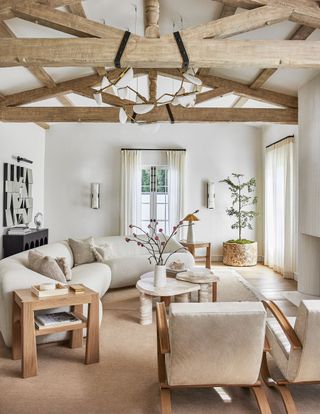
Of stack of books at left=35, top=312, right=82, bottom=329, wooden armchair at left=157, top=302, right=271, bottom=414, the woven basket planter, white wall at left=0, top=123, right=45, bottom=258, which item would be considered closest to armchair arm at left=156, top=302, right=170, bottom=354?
wooden armchair at left=157, top=302, right=271, bottom=414

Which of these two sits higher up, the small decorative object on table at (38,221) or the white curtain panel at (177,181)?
the white curtain panel at (177,181)

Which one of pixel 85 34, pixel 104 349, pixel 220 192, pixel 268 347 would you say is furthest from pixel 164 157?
pixel 268 347

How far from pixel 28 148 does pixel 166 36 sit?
4710 mm

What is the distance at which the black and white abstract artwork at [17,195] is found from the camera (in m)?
6.02

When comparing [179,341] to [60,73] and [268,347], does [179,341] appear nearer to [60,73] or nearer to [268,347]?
[268,347]

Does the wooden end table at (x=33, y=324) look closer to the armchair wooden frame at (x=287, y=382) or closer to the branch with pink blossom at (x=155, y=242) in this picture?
the branch with pink blossom at (x=155, y=242)

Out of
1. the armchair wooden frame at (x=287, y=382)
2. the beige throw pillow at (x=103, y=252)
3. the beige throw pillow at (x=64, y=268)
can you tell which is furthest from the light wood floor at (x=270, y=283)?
the beige throw pillow at (x=64, y=268)

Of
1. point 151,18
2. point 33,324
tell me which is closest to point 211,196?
point 151,18

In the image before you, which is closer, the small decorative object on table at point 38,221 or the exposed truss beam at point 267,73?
the exposed truss beam at point 267,73

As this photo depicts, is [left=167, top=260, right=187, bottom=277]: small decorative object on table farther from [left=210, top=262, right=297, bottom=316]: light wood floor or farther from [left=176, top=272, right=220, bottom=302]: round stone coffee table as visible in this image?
[left=210, top=262, right=297, bottom=316]: light wood floor

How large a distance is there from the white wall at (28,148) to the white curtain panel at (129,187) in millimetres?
1775

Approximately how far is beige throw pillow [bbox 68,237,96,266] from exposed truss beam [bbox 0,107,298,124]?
193 cm

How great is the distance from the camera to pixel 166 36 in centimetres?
326

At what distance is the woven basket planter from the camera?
7.55 meters
